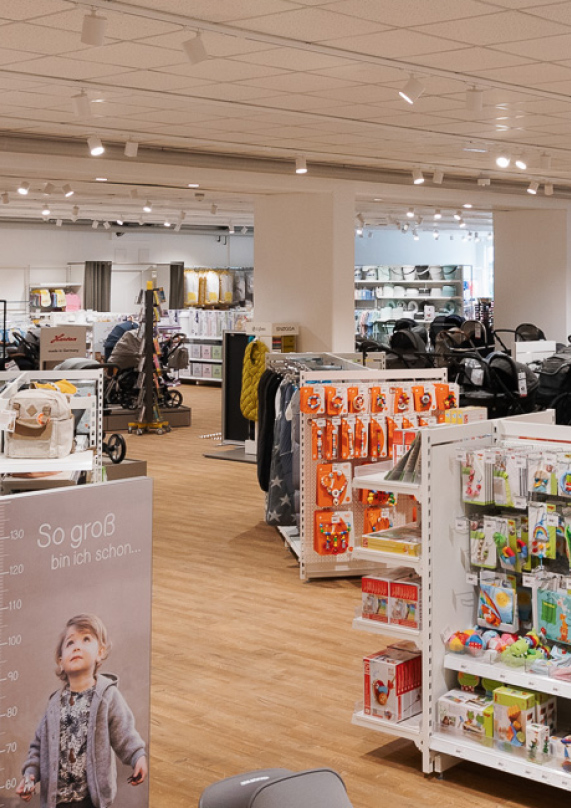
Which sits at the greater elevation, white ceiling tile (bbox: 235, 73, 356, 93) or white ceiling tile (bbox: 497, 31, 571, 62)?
white ceiling tile (bbox: 235, 73, 356, 93)

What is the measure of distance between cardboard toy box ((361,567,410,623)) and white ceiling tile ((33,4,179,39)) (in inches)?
112

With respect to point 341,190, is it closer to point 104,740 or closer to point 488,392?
point 488,392

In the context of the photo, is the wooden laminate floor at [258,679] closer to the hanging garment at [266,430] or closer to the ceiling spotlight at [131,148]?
the hanging garment at [266,430]

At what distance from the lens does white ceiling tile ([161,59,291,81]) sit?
6.41 m

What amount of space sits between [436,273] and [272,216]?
11.0 metres

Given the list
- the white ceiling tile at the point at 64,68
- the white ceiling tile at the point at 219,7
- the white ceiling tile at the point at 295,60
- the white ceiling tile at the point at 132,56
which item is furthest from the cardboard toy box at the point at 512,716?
the white ceiling tile at the point at 64,68

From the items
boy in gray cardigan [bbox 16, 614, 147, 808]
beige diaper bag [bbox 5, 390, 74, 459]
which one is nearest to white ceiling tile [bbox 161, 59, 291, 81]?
beige diaper bag [bbox 5, 390, 74, 459]

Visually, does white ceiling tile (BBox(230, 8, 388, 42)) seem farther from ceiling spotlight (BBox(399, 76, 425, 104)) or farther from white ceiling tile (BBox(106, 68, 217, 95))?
white ceiling tile (BBox(106, 68, 217, 95))

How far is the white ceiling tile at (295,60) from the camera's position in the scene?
6078 mm

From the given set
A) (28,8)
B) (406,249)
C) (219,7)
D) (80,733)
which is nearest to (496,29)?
(219,7)

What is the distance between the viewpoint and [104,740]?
329cm

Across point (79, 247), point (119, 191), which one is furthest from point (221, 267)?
point (119, 191)

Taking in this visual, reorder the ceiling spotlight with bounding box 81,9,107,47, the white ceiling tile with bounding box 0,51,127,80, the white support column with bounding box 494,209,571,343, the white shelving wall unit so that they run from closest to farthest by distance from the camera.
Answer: the white shelving wall unit, the ceiling spotlight with bounding box 81,9,107,47, the white ceiling tile with bounding box 0,51,127,80, the white support column with bounding box 494,209,571,343

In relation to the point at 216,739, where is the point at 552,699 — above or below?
above
